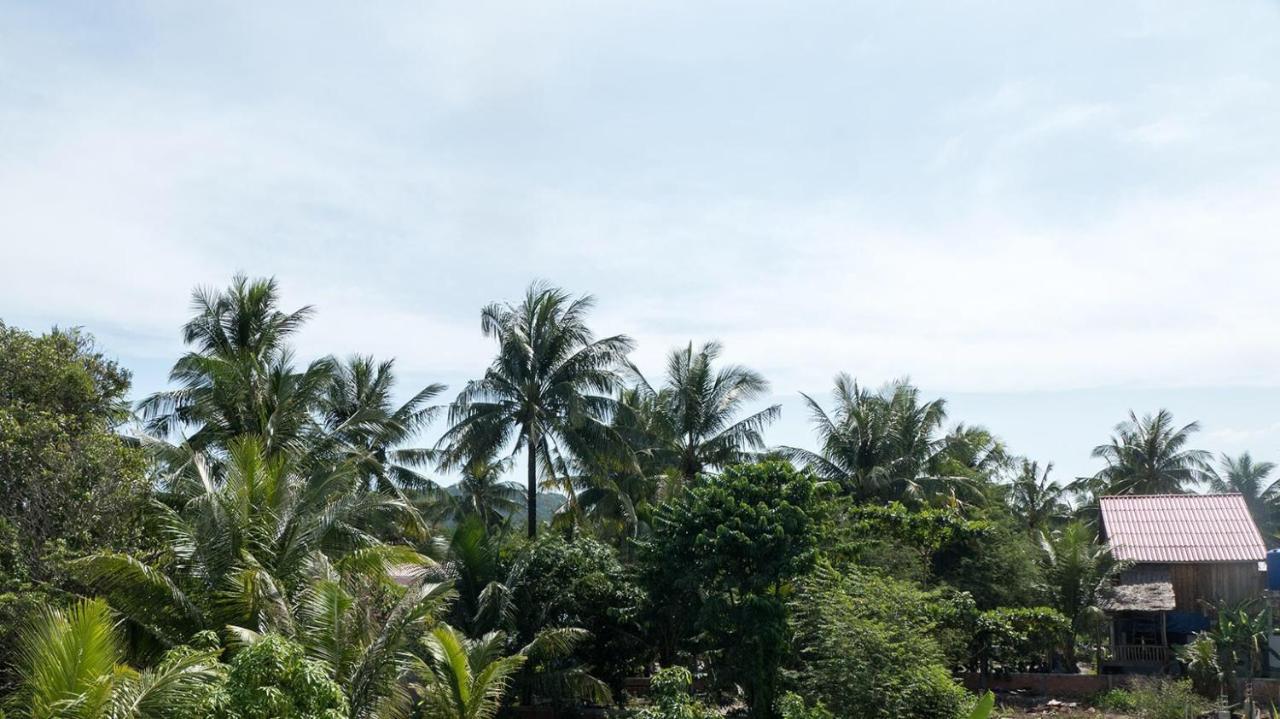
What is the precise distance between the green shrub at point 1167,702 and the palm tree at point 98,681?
16969 mm

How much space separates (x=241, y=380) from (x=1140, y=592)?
21.9 meters

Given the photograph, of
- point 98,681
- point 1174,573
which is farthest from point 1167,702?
point 98,681

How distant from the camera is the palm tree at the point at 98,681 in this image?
383 inches

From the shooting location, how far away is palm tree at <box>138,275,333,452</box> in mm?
19844

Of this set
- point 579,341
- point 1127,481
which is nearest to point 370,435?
point 579,341

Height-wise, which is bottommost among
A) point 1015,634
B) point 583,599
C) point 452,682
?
point 452,682

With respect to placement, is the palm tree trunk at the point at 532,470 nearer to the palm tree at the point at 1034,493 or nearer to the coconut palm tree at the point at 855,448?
the coconut palm tree at the point at 855,448

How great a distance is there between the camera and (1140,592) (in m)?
24.8

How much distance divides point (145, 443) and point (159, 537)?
2771 millimetres

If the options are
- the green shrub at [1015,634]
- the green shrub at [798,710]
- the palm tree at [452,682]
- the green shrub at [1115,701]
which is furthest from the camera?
the green shrub at [1015,634]

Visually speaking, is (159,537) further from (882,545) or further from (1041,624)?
(1041,624)

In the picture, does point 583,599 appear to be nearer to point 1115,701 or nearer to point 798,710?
point 798,710

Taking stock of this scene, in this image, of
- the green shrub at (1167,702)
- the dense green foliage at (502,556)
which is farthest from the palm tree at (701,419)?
the green shrub at (1167,702)

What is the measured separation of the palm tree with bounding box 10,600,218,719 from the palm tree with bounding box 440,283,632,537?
512 inches
